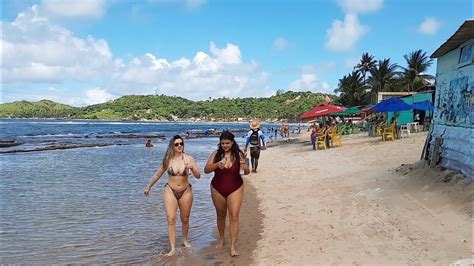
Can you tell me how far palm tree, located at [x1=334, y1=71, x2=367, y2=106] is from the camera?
5675 cm

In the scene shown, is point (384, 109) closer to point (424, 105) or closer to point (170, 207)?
point (424, 105)

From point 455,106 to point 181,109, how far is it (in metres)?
170

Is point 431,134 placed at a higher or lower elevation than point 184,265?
higher

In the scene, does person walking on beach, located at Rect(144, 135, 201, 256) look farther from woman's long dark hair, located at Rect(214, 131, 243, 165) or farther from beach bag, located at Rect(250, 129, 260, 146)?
beach bag, located at Rect(250, 129, 260, 146)

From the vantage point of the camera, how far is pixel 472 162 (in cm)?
703

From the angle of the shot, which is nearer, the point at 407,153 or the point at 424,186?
the point at 424,186

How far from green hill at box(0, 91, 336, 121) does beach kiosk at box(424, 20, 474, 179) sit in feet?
456

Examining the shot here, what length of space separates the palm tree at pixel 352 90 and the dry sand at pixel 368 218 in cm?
4677

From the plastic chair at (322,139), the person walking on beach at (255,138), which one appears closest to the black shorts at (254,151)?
the person walking on beach at (255,138)

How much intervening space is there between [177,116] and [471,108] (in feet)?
555

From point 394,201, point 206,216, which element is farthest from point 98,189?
point 394,201

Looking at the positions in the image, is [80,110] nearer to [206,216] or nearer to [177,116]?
[177,116]

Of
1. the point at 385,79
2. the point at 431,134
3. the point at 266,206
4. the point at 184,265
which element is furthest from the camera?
the point at 385,79

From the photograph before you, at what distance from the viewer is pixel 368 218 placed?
22.6ft
